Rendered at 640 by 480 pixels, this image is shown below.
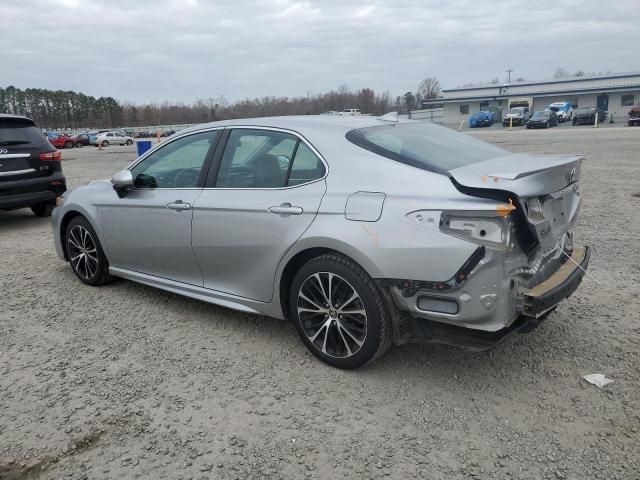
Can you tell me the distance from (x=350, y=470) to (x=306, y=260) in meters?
1.38

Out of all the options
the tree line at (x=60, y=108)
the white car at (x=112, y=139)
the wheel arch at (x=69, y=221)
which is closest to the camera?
the wheel arch at (x=69, y=221)

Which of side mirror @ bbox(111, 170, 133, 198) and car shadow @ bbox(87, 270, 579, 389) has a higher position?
side mirror @ bbox(111, 170, 133, 198)

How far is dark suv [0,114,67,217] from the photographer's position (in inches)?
305

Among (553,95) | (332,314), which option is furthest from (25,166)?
(553,95)

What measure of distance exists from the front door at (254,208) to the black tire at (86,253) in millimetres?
1549

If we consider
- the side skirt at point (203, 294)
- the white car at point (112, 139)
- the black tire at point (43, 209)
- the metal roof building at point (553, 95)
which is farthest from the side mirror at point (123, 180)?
the metal roof building at point (553, 95)

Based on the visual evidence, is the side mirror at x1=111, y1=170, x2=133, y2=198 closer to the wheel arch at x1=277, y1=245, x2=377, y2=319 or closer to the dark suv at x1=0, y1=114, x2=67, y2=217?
the wheel arch at x1=277, y1=245, x2=377, y2=319

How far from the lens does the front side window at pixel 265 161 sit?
3.54 m

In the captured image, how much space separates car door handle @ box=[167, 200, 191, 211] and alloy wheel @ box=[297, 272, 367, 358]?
1227 mm

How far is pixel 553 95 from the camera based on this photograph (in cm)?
6191

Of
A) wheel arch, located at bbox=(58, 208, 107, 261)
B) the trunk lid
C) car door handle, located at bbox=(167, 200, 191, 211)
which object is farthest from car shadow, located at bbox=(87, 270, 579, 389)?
wheel arch, located at bbox=(58, 208, 107, 261)

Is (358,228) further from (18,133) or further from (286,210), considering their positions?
(18,133)

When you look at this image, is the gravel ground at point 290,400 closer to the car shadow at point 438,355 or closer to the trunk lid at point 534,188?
the car shadow at point 438,355

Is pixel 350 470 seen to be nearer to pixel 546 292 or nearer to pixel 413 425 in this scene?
pixel 413 425
